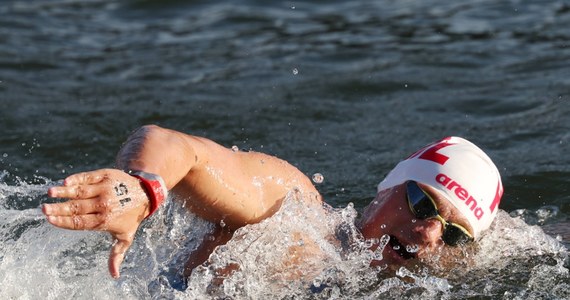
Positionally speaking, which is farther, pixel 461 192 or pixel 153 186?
pixel 461 192

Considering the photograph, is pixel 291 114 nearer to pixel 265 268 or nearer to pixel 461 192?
pixel 461 192

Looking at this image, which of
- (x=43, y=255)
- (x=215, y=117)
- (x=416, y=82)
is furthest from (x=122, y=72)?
(x=43, y=255)

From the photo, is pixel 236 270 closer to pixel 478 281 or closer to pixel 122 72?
pixel 478 281

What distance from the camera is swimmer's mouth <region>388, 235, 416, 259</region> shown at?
4.57 meters

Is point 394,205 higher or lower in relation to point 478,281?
higher

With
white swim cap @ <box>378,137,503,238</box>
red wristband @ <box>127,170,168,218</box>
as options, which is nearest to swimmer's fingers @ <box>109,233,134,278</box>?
red wristband @ <box>127,170,168,218</box>

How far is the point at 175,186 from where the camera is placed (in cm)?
387

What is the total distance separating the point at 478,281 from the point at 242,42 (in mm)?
6691

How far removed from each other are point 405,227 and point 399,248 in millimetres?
105

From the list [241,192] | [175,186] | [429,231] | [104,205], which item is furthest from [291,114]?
[104,205]

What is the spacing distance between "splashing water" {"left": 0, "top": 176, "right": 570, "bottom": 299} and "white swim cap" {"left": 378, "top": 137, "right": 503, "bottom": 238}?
0.26 m

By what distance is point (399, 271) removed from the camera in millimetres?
4555

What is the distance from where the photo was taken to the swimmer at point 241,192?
3158mm

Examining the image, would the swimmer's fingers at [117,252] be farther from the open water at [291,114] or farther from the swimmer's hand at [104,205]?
the open water at [291,114]
